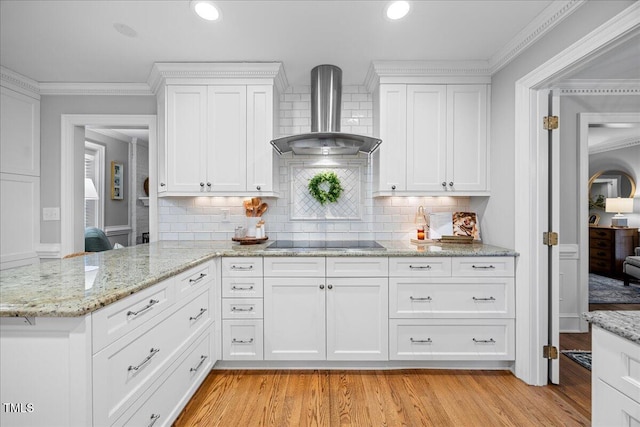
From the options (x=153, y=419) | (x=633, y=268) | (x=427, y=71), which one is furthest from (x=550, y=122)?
(x=633, y=268)

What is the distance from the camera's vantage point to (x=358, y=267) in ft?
7.46

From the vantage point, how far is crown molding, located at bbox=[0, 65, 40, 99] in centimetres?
272

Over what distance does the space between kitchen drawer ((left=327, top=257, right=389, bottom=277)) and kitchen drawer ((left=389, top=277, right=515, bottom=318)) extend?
0.12 meters

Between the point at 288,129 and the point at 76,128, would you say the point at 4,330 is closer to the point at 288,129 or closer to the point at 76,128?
the point at 288,129

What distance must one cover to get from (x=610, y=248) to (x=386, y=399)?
611 cm

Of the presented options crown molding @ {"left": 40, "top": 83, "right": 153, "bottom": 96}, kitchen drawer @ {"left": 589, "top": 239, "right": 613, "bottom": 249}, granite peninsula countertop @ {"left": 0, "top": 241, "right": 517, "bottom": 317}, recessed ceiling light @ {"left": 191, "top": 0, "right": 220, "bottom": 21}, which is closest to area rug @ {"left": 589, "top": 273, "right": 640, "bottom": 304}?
kitchen drawer @ {"left": 589, "top": 239, "right": 613, "bottom": 249}

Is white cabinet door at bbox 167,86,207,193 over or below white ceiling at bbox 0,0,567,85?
below

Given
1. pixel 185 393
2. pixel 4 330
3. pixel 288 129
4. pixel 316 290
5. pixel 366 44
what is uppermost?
pixel 366 44

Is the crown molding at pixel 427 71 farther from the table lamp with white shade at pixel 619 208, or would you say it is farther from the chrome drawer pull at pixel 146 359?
the table lamp with white shade at pixel 619 208

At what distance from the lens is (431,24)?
2.08 meters

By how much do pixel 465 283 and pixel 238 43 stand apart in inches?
99.7

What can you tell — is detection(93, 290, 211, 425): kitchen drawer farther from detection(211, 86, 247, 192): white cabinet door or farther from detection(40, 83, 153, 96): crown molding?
detection(40, 83, 153, 96): crown molding

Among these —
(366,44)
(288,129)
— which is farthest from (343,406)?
(366,44)

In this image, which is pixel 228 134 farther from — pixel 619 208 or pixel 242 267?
pixel 619 208
